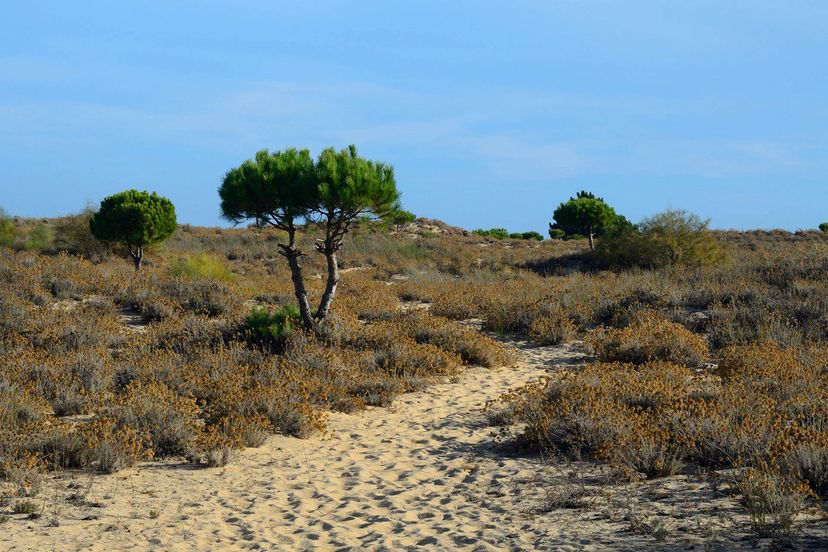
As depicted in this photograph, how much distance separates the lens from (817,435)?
258 inches

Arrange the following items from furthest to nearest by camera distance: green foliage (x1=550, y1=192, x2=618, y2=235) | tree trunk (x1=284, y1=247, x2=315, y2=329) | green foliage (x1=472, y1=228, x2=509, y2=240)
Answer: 1. green foliage (x1=472, y1=228, x2=509, y2=240)
2. green foliage (x1=550, y1=192, x2=618, y2=235)
3. tree trunk (x1=284, y1=247, x2=315, y2=329)

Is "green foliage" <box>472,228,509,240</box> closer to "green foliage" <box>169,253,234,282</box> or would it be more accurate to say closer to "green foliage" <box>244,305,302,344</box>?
"green foliage" <box>169,253,234,282</box>

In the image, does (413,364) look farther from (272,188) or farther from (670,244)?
(670,244)

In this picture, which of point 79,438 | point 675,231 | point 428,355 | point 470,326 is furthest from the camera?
point 675,231

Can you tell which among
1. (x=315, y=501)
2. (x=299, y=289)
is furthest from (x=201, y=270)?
(x=315, y=501)

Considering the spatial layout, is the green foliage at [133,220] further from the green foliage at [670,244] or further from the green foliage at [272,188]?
the green foliage at [670,244]

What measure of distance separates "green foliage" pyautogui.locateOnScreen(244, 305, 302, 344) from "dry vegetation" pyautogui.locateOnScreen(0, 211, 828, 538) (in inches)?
2.6

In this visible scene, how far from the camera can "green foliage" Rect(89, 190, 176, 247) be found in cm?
Result: 2278

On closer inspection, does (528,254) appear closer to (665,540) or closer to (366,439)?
(366,439)

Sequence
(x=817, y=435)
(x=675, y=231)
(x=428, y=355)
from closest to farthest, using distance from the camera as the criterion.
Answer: (x=817, y=435)
(x=428, y=355)
(x=675, y=231)

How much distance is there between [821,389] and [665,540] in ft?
15.9

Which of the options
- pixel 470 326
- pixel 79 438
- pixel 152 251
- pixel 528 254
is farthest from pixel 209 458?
pixel 528 254

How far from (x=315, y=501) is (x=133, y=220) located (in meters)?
18.0

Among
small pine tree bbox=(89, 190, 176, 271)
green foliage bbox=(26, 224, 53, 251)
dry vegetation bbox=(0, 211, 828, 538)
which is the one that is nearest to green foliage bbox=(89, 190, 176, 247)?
small pine tree bbox=(89, 190, 176, 271)
